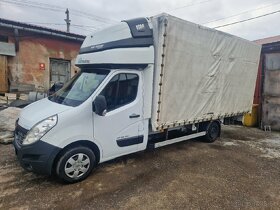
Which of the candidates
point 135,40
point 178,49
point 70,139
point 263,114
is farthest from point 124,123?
point 263,114

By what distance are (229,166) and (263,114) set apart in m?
5.47

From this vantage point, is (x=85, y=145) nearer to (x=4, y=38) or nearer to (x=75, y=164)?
(x=75, y=164)

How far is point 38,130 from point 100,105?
1070 mm

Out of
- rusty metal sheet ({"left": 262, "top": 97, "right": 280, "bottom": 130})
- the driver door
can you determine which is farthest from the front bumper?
rusty metal sheet ({"left": 262, "top": 97, "right": 280, "bottom": 130})

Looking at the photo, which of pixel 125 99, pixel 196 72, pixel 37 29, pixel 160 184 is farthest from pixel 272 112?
pixel 37 29

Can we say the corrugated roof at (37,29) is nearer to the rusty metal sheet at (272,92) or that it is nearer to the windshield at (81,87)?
the windshield at (81,87)

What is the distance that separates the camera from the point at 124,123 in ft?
14.9

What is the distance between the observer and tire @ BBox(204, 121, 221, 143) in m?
6.75

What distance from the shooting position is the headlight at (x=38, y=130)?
373 centimetres

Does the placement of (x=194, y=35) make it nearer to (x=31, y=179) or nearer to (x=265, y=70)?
(x=31, y=179)

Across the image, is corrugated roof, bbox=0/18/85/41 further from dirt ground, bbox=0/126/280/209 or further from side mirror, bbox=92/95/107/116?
side mirror, bbox=92/95/107/116

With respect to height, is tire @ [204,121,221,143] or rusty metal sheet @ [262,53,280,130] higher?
rusty metal sheet @ [262,53,280,130]

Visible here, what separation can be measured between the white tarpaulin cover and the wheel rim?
1.64 m

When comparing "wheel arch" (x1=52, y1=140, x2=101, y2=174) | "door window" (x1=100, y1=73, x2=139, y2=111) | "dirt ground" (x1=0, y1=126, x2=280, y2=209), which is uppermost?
"door window" (x1=100, y1=73, x2=139, y2=111)
